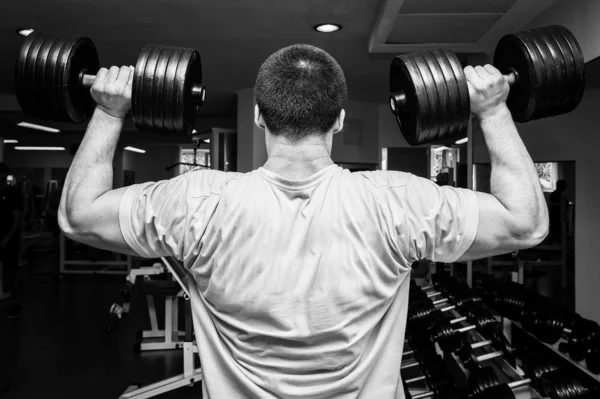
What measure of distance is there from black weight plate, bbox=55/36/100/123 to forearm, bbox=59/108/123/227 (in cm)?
20

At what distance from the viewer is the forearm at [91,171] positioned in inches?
29.1

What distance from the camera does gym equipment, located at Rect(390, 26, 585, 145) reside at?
878 mm

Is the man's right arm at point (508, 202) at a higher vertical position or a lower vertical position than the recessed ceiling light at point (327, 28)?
lower

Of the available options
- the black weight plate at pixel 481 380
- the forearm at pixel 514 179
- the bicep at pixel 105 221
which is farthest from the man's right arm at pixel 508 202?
the black weight plate at pixel 481 380

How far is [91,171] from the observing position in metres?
0.76

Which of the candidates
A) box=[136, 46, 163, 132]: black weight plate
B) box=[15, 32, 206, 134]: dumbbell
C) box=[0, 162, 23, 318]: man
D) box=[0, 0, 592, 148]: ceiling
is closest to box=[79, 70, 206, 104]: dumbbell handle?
box=[15, 32, 206, 134]: dumbbell

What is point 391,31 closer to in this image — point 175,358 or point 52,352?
point 175,358

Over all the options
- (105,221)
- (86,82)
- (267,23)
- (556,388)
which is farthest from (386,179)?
(267,23)

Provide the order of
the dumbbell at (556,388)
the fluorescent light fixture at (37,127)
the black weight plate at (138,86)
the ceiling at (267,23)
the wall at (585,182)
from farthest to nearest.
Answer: the fluorescent light fixture at (37,127)
the ceiling at (267,23)
the wall at (585,182)
the dumbbell at (556,388)
the black weight plate at (138,86)

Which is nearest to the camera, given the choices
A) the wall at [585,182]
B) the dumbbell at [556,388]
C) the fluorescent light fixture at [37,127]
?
the dumbbell at [556,388]

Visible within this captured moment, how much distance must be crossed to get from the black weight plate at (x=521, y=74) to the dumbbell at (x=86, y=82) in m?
0.59

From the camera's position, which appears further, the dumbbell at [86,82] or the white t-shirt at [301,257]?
the dumbbell at [86,82]

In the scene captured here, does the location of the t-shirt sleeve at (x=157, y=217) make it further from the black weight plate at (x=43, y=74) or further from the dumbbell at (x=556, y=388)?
the dumbbell at (x=556, y=388)

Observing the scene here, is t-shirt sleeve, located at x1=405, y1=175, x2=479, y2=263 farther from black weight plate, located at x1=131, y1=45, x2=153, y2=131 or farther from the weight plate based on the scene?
black weight plate, located at x1=131, y1=45, x2=153, y2=131
